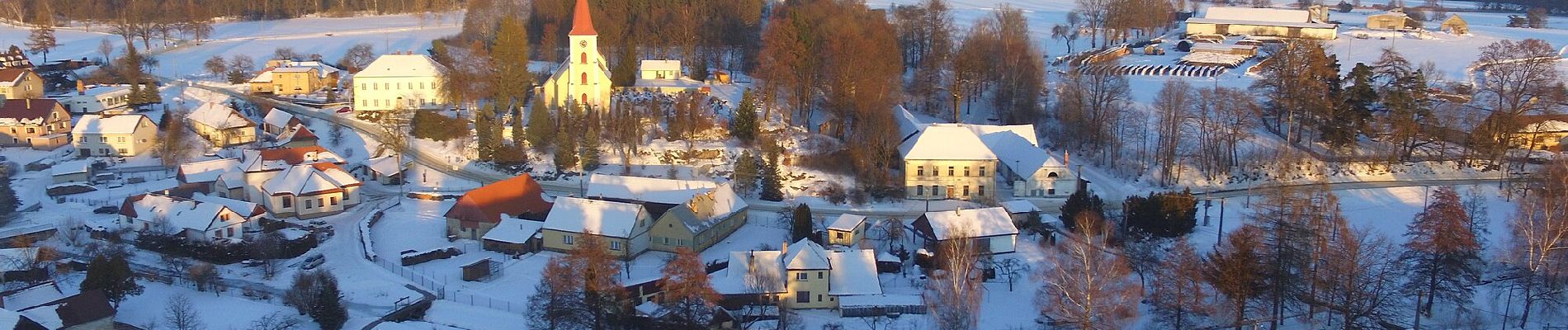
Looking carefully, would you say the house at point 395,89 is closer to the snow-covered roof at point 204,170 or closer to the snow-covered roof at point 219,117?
the snow-covered roof at point 219,117

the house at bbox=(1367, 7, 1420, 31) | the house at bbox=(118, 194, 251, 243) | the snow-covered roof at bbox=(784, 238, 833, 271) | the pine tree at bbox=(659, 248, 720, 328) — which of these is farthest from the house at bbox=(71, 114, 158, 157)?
the house at bbox=(1367, 7, 1420, 31)

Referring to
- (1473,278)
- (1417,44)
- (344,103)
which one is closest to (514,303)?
(1473,278)

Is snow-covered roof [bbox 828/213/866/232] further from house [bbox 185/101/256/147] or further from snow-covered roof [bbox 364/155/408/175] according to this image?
house [bbox 185/101/256/147]

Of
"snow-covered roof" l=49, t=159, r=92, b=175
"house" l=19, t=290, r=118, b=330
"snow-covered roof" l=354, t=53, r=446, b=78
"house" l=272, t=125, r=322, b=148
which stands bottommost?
"house" l=19, t=290, r=118, b=330

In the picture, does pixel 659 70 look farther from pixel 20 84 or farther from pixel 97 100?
pixel 20 84

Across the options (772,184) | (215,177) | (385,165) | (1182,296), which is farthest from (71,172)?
(1182,296)

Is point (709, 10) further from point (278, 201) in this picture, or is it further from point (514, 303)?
point (514, 303)
